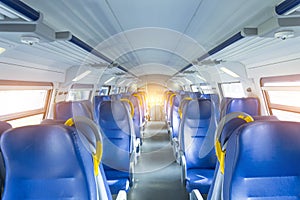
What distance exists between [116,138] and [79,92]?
3.20 m

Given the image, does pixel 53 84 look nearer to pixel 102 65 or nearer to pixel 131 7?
pixel 102 65

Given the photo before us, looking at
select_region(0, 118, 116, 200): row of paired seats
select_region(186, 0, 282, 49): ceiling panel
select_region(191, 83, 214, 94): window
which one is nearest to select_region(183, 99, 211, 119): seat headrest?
select_region(186, 0, 282, 49): ceiling panel

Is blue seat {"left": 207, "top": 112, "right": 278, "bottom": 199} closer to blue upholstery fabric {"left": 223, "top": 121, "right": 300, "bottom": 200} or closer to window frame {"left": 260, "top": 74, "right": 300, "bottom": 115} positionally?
blue upholstery fabric {"left": 223, "top": 121, "right": 300, "bottom": 200}

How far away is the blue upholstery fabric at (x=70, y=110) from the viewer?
335 cm

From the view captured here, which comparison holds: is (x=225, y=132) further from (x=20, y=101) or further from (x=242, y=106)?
(x=20, y=101)

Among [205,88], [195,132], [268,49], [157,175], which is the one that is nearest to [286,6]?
[268,49]

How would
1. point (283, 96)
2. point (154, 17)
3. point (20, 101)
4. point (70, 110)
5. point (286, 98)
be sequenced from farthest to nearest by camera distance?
1. point (283, 96)
2. point (286, 98)
3. point (20, 101)
4. point (70, 110)
5. point (154, 17)

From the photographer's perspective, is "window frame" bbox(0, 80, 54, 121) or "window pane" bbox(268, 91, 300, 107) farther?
"window pane" bbox(268, 91, 300, 107)

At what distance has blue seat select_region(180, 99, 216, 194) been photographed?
3.22 metres

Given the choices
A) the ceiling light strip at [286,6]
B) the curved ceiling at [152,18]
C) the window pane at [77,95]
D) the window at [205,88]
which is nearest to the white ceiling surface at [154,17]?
the curved ceiling at [152,18]

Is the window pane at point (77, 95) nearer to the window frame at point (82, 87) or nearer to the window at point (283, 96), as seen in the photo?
the window frame at point (82, 87)

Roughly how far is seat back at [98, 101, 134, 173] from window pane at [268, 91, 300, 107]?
2313 millimetres

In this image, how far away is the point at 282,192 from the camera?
4.62 ft

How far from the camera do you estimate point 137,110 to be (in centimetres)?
622
